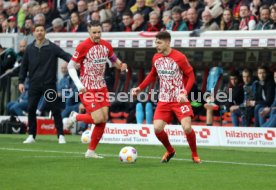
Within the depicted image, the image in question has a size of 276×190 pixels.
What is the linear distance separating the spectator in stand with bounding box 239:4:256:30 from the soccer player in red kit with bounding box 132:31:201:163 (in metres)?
7.39

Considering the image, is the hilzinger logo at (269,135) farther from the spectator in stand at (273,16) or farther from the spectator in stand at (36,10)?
the spectator in stand at (36,10)

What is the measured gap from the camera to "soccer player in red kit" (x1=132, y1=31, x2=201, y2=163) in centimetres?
1351

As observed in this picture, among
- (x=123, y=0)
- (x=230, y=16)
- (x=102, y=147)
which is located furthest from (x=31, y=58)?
(x=123, y=0)

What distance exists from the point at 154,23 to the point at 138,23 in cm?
68

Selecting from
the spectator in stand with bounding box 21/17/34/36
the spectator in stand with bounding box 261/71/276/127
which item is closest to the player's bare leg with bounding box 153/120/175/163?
the spectator in stand with bounding box 261/71/276/127

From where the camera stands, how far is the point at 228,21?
2134cm

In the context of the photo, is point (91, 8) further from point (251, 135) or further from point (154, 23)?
point (251, 135)

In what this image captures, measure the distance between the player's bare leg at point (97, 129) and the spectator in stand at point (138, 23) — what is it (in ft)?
28.2

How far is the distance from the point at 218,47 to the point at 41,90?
460 cm

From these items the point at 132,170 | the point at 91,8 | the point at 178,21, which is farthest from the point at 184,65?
the point at 91,8

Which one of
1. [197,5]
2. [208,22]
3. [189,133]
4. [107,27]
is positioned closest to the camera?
[189,133]

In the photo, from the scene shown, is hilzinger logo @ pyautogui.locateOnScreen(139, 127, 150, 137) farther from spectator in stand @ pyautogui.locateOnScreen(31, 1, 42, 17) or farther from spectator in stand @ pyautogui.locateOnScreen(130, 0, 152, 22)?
spectator in stand @ pyautogui.locateOnScreen(31, 1, 42, 17)

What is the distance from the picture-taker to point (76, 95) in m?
23.9

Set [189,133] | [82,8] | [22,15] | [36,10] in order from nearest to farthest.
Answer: [189,133]
[82,8]
[36,10]
[22,15]
